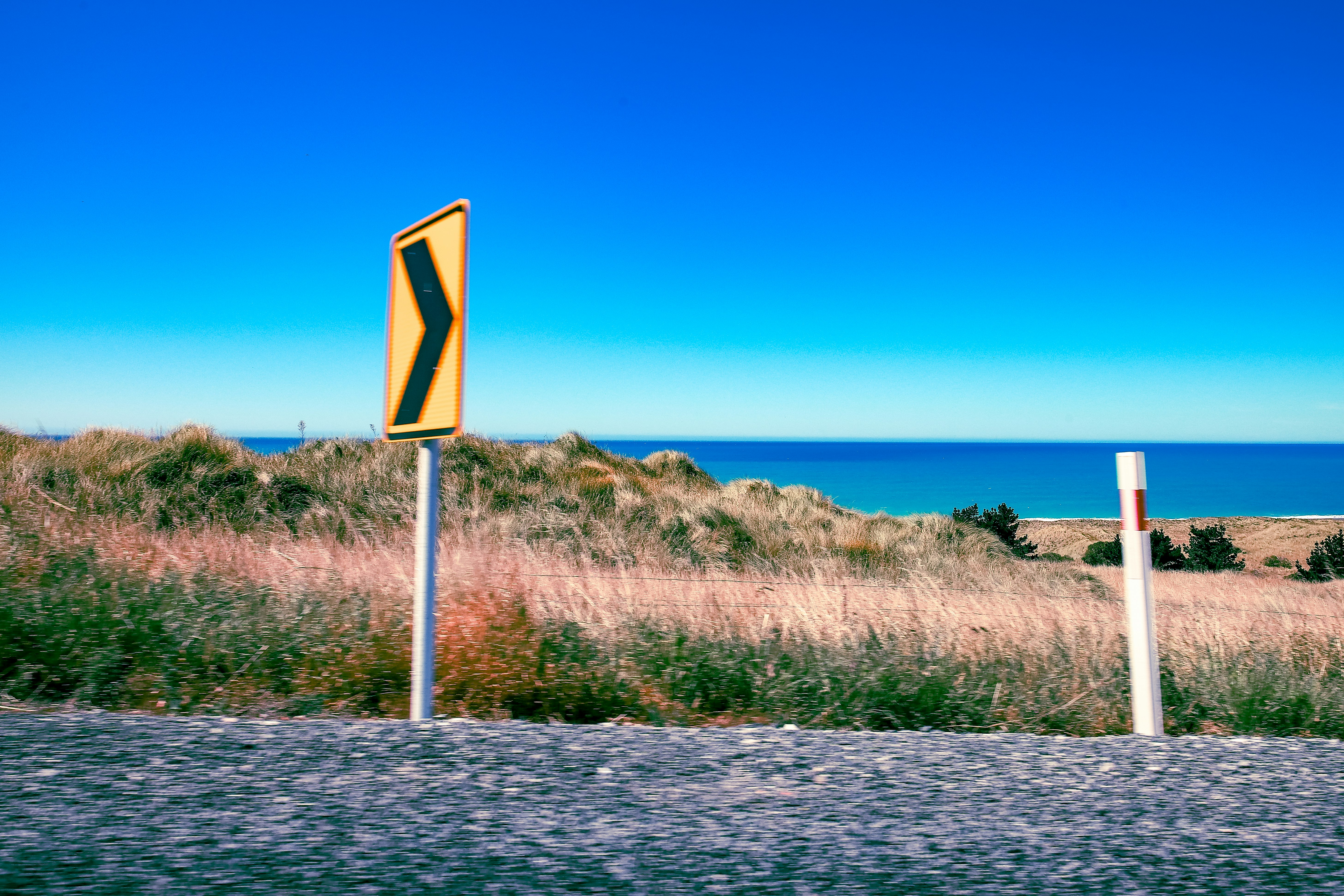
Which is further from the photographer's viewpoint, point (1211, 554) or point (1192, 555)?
point (1192, 555)

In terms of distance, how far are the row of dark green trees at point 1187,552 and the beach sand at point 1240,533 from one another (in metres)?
0.81

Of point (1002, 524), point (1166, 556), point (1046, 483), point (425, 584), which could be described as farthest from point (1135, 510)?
point (1046, 483)

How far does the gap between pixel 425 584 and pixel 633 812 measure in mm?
1722

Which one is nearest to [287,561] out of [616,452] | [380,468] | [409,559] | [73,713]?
[409,559]

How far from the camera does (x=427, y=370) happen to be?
3771mm

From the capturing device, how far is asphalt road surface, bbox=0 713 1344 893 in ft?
6.72

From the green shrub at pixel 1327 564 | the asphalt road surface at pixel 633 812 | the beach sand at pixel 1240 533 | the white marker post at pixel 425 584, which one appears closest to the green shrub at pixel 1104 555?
the beach sand at pixel 1240 533

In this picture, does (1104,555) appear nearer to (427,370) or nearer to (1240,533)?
(1240,533)

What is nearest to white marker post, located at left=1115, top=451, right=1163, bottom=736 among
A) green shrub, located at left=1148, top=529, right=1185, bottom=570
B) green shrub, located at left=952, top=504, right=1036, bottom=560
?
green shrub, located at left=952, top=504, right=1036, bottom=560

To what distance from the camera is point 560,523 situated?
12.3 m

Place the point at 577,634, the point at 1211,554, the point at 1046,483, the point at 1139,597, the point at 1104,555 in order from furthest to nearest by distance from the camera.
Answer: the point at 1046,483, the point at 1104,555, the point at 1211,554, the point at 577,634, the point at 1139,597

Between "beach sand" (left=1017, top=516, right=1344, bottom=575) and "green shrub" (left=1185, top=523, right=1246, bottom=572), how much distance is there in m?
0.58

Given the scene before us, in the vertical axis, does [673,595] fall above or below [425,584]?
below

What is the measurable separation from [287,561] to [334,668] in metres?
3.05
